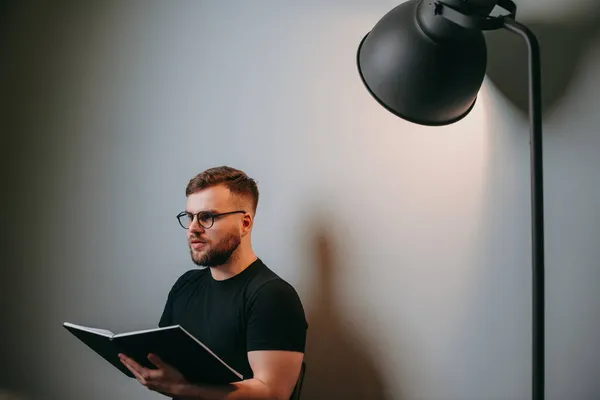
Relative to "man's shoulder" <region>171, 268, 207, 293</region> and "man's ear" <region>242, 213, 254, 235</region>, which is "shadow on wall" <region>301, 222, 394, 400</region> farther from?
"man's shoulder" <region>171, 268, 207, 293</region>

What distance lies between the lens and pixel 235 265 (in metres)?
1.67

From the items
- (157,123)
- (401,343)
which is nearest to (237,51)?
(157,123)

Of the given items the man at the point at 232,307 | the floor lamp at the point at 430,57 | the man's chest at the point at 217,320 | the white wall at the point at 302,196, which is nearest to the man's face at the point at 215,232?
the man at the point at 232,307

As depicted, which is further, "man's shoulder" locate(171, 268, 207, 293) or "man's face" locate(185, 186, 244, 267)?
"man's shoulder" locate(171, 268, 207, 293)

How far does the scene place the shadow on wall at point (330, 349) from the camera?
1.72 meters

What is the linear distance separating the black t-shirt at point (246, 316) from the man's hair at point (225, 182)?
8.6 inches

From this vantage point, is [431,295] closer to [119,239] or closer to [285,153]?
[285,153]

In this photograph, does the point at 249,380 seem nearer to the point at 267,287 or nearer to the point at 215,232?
the point at 267,287

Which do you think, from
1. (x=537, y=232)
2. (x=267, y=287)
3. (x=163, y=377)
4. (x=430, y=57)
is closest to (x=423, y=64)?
(x=430, y=57)

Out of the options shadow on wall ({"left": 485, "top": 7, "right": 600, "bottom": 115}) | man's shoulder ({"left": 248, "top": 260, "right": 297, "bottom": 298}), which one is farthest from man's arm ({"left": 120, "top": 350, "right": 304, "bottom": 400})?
shadow on wall ({"left": 485, "top": 7, "right": 600, "bottom": 115})

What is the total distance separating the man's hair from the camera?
5.53 feet

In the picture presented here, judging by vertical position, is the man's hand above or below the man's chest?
below

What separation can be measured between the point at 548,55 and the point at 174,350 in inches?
46.6

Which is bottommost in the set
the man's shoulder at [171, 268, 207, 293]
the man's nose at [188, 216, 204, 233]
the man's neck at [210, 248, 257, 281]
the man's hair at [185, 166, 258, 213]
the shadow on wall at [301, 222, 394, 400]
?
the shadow on wall at [301, 222, 394, 400]
